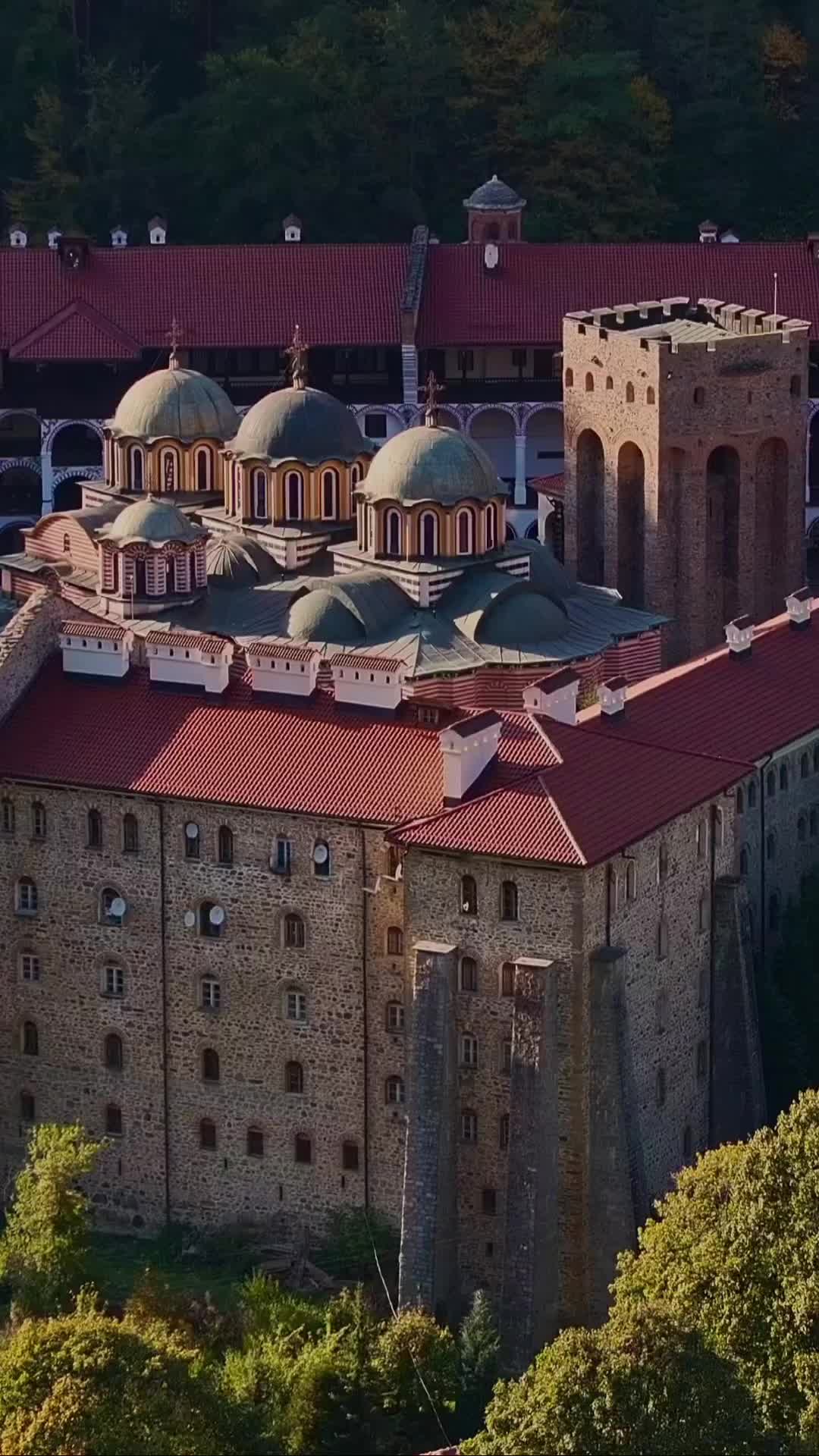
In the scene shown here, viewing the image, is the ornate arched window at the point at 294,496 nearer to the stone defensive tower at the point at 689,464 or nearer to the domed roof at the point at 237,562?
the domed roof at the point at 237,562

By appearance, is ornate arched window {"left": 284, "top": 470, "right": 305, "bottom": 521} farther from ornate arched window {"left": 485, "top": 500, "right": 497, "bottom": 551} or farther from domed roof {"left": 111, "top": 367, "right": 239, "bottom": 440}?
ornate arched window {"left": 485, "top": 500, "right": 497, "bottom": 551}

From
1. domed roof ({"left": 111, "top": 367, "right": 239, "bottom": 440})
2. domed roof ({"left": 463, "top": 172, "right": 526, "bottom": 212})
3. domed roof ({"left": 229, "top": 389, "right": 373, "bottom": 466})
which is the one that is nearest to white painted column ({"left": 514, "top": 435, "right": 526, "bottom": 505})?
domed roof ({"left": 463, "top": 172, "right": 526, "bottom": 212})

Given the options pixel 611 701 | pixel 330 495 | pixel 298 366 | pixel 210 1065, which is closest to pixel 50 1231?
pixel 210 1065

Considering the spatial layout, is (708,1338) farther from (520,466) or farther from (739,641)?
(520,466)

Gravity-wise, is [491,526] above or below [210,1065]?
above

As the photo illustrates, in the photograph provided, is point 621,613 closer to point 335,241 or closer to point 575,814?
point 575,814

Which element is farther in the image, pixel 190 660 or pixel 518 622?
pixel 518 622
